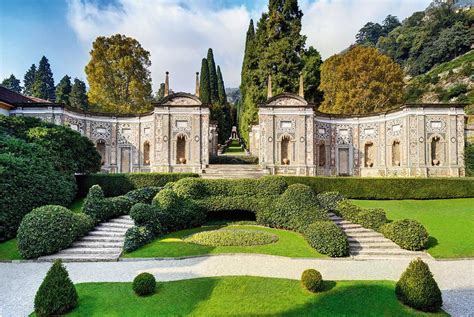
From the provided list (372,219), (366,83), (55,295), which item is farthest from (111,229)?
(366,83)

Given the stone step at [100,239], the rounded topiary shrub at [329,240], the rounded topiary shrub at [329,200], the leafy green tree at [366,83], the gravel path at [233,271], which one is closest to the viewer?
the gravel path at [233,271]

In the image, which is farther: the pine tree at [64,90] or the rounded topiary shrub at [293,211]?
the pine tree at [64,90]

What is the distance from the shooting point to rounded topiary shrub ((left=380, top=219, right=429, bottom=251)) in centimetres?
1312

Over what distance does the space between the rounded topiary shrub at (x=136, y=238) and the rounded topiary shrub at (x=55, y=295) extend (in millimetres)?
4985

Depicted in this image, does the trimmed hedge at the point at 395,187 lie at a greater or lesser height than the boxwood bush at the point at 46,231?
greater

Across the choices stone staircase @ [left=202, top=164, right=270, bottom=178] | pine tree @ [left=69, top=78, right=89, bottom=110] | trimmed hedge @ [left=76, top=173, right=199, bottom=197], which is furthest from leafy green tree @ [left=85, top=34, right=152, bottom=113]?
pine tree @ [left=69, top=78, right=89, bottom=110]

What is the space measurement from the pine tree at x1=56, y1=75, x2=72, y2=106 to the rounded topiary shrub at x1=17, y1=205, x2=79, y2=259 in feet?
171

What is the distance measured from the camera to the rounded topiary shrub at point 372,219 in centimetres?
1495

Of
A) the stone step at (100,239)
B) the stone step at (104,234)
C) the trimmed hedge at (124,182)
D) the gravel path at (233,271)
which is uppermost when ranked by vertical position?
the trimmed hedge at (124,182)

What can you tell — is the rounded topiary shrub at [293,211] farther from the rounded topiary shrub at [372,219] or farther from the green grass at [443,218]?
the green grass at [443,218]

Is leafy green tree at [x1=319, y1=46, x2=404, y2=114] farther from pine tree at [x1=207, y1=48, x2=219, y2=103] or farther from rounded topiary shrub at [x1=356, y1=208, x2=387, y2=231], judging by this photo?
pine tree at [x1=207, y1=48, x2=219, y2=103]

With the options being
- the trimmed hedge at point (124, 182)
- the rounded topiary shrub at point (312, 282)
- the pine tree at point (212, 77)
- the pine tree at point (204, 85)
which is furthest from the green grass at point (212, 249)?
the pine tree at point (212, 77)

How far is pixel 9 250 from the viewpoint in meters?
12.9

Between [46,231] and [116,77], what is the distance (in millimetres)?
30077
